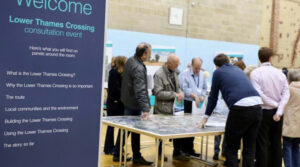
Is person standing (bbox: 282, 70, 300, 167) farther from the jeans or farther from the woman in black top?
the woman in black top

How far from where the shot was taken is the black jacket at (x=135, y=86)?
4.17m

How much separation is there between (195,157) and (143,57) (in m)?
1.87

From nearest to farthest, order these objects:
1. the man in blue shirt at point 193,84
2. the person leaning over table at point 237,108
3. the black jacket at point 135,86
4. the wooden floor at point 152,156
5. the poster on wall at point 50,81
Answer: the poster on wall at point 50,81, the person leaning over table at point 237,108, the black jacket at point 135,86, the wooden floor at point 152,156, the man in blue shirt at point 193,84

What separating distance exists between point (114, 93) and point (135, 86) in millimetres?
887

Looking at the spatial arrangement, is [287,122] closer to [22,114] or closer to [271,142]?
[271,142]

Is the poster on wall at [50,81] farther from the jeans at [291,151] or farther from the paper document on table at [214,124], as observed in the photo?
the jeans at [291,151]

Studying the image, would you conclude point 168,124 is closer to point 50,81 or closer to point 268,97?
point 268,97

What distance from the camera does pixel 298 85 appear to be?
4230 millimetres

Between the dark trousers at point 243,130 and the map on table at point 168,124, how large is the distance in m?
0.24

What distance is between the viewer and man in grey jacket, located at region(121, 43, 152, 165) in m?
4.18

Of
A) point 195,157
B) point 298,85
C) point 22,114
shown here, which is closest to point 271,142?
point 298,85

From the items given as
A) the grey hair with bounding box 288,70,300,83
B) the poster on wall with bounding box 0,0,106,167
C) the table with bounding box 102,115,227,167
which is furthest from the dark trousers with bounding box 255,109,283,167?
the poster on wall with bounding box 0,0,106,167

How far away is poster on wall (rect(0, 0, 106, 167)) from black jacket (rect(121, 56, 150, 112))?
226 cm

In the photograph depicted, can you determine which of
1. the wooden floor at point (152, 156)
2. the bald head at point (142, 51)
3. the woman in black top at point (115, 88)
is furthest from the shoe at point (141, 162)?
the bald head at point (142, 51)
